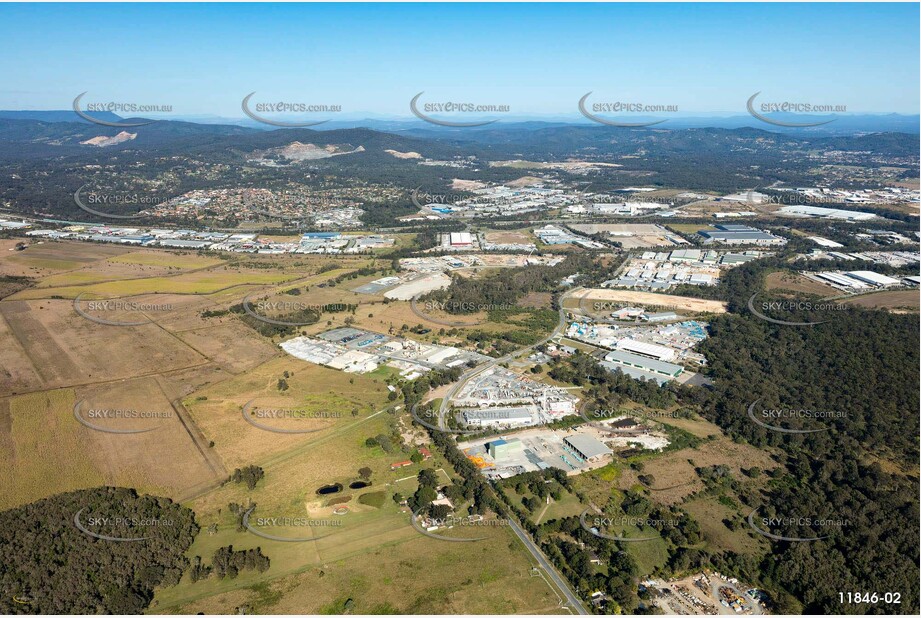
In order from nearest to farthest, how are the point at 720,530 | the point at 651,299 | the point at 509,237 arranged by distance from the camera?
1. the point at 720,530
2. the point at 651,299
3. the point at 509,237

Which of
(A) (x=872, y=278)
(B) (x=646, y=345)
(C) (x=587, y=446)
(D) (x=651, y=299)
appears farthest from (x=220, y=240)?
(A) (x=872, y=278)

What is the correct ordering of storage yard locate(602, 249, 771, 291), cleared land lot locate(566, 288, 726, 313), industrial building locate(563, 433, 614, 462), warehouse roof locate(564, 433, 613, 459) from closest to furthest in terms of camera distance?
industrial building locate(563, 433, 614, 462) < warehouse roof locate(564, 433, 613, 459) < cleared land lot locate(566, 288, 726, 313) < storage yard locate(602, 249, 771, 291)

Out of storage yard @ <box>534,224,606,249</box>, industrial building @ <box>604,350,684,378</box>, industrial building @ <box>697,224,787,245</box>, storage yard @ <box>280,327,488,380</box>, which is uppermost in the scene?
industrial building @ <box>697,224,787,245</box>

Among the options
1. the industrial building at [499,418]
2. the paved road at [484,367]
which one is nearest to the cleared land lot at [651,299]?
the paved road at [484,367]

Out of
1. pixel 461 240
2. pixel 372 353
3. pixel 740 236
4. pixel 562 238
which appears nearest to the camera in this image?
pixel 372 353

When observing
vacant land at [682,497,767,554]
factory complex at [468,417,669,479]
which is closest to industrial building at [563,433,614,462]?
factory complex at [468,417,669,479]

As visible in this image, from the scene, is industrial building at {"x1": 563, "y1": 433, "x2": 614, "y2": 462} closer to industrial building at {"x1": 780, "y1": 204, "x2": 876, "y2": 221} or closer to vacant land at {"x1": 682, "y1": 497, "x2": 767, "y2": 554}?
vacant land at {"x1": 682, "y1": 497, "x2": 767, "y2": 554}

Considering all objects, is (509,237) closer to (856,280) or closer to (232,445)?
(856,280)
